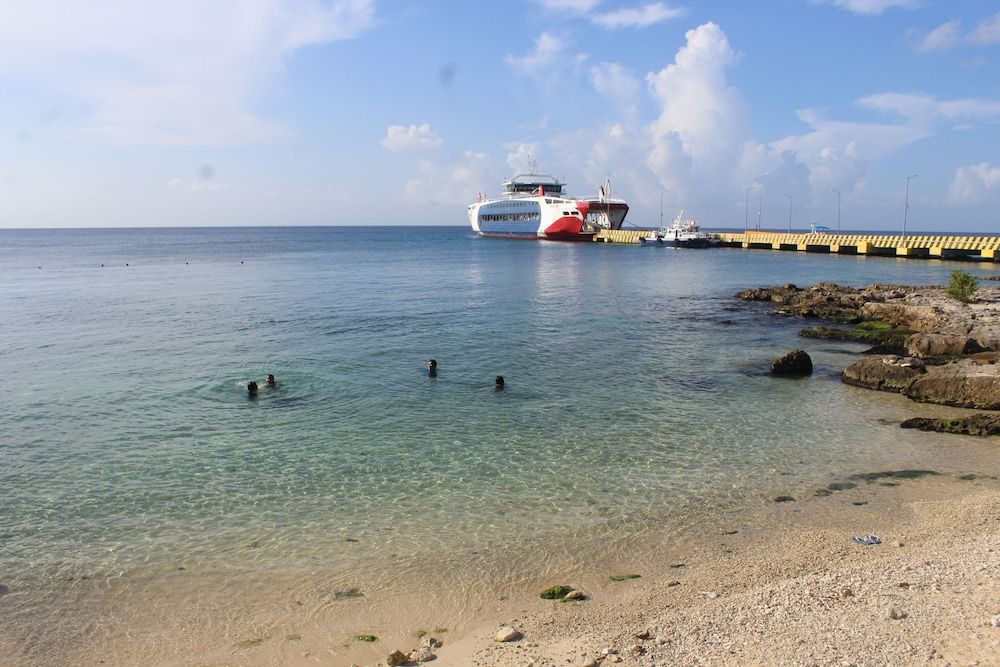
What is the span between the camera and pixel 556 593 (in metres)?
8.30

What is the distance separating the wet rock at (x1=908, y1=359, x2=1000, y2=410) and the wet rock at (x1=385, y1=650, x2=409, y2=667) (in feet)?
50.3

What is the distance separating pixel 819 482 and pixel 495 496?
18.6 ft

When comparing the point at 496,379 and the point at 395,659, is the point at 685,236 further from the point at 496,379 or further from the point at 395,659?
the point at 395,659

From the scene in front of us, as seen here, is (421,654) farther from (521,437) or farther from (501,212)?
(501,212)

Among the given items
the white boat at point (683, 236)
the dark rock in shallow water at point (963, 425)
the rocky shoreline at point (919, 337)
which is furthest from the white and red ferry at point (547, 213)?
the dark rock in shallow water at point (963, 425)

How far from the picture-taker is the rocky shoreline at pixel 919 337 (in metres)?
16.6

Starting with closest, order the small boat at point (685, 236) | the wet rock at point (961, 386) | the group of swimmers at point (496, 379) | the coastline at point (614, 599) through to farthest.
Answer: the coastline at point (614, 599) → the wet rock at point (961, 386) → the group of swimmers at point (496, 379) → the small boat at point (685, 236)

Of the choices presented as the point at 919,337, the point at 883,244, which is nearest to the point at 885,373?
the point at 919,337

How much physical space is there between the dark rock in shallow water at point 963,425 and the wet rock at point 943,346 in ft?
24.3

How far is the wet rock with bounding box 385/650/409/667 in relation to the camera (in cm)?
686

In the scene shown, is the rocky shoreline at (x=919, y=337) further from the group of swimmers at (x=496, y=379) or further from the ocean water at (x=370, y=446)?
the group of swimmers at (x=496, y=379)

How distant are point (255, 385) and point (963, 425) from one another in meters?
16.6

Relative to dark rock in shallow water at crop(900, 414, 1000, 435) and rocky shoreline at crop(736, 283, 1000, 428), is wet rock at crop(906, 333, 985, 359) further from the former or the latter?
dark rock in shallow water at crop(900, 414, 1000, 435)

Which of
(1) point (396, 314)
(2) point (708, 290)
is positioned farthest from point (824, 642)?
(2) point (708, 290)
